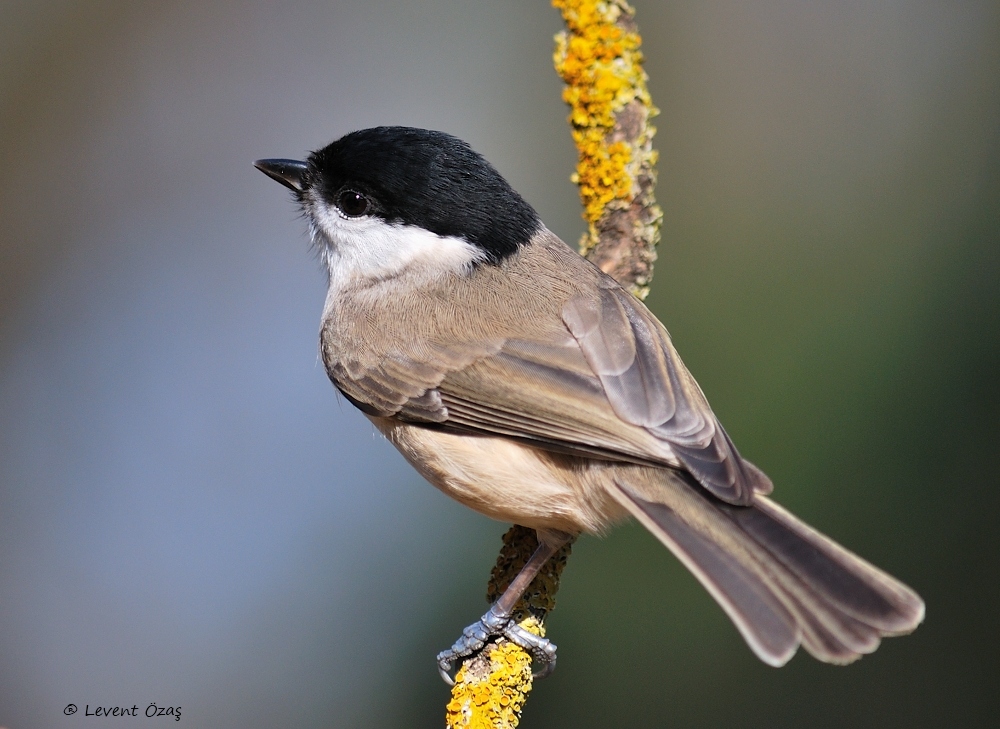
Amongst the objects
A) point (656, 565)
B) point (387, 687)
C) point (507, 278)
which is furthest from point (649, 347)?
point (387, 687)

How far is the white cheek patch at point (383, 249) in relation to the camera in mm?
2944

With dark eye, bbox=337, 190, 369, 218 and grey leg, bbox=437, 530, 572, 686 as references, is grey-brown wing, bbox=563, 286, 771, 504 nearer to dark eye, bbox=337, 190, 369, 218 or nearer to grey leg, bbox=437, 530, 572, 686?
grey leg, bbox=437, 530, 572, 686

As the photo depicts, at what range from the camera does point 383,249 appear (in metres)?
3.03

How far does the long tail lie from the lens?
2045 mm

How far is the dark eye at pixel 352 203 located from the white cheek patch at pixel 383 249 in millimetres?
22

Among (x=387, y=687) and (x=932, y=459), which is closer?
(x=932, y=459)

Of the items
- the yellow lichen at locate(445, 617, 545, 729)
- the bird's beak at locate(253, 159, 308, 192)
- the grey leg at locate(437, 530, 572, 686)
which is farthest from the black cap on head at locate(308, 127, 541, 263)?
the yellow lichen at locate(445, 617, 545, 729)

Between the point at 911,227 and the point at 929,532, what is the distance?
165 cm

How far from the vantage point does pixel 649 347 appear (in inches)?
105

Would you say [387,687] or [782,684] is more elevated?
Answer: [782,684]

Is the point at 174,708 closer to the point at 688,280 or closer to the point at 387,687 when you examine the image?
the point at 387,687

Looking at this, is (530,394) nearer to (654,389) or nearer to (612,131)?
(654,389)

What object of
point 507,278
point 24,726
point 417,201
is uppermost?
point 417,201

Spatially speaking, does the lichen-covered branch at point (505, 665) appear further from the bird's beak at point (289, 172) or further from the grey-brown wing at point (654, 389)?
the bird's beak at point (289, 172)
